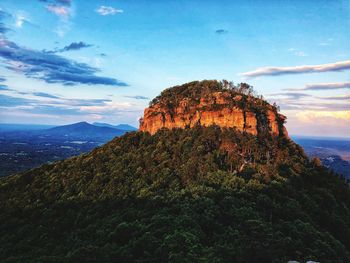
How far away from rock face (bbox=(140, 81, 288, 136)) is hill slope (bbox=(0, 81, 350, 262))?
9.20ft

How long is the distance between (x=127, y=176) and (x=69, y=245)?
2471 centimetres

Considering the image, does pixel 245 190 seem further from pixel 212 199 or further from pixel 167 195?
pixel 167 195

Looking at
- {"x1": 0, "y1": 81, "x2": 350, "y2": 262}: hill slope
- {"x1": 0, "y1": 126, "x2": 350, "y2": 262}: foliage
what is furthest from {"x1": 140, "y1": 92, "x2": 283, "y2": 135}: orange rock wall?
{"x1": 0, "y1": 126, "x2": 350, "y2": 262}: foliage

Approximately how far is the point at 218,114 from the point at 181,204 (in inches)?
1441

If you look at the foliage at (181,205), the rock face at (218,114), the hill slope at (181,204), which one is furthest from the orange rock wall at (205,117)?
the foliage at (181,205)

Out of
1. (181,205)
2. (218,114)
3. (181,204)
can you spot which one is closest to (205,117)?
(218,114)

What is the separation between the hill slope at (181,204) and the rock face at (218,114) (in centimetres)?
280

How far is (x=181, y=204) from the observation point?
50.0 m

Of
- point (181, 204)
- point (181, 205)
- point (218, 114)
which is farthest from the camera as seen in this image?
A: point (218, 114)

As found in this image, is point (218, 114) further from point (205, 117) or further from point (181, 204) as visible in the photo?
point (181, 204)

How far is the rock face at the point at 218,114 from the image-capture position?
78938mm

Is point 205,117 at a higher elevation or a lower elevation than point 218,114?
lower

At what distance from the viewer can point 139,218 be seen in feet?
161

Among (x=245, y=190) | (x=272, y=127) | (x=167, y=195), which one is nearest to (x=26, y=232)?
(x=167, y=195)
